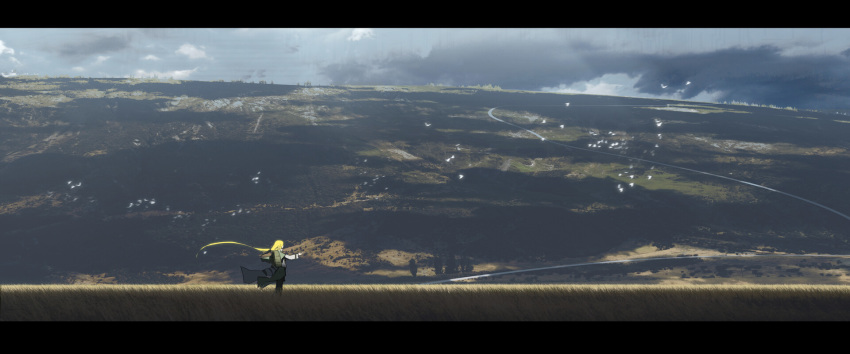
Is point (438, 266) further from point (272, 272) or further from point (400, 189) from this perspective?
point (272, 272)

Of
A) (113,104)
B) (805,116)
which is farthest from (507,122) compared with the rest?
(113,104)

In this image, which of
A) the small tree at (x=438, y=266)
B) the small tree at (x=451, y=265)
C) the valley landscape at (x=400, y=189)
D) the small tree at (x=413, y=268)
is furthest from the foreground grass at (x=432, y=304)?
the small tree at (x=451, y=265)

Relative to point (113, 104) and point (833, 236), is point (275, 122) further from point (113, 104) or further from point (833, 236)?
point (833, 236)

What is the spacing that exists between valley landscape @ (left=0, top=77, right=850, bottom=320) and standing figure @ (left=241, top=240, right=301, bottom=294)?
2908 cm

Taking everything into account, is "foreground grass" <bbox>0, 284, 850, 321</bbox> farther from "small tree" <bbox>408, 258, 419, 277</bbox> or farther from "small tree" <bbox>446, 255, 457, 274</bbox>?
"small tree" <bbox>446, 255, 457, 274</bbox>

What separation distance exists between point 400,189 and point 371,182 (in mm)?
4456

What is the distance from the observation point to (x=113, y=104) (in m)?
85.7

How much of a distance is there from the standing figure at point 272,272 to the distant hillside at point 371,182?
35355 millimetres

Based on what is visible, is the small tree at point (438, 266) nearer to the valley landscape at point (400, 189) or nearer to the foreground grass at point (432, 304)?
the valley landscape at point (400, 189)

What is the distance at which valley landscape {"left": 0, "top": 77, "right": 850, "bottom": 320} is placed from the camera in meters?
45.2

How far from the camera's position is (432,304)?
541 centimetres

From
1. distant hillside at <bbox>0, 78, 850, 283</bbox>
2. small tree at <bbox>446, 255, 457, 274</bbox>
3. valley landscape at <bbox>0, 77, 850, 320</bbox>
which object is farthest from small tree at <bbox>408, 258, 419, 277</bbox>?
small tree at <bbox>446, 255, 457, 274</bbox>

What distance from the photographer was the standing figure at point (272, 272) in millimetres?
5598

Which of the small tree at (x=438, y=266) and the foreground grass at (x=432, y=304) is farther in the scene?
the small tree at (x=438, y=266)
